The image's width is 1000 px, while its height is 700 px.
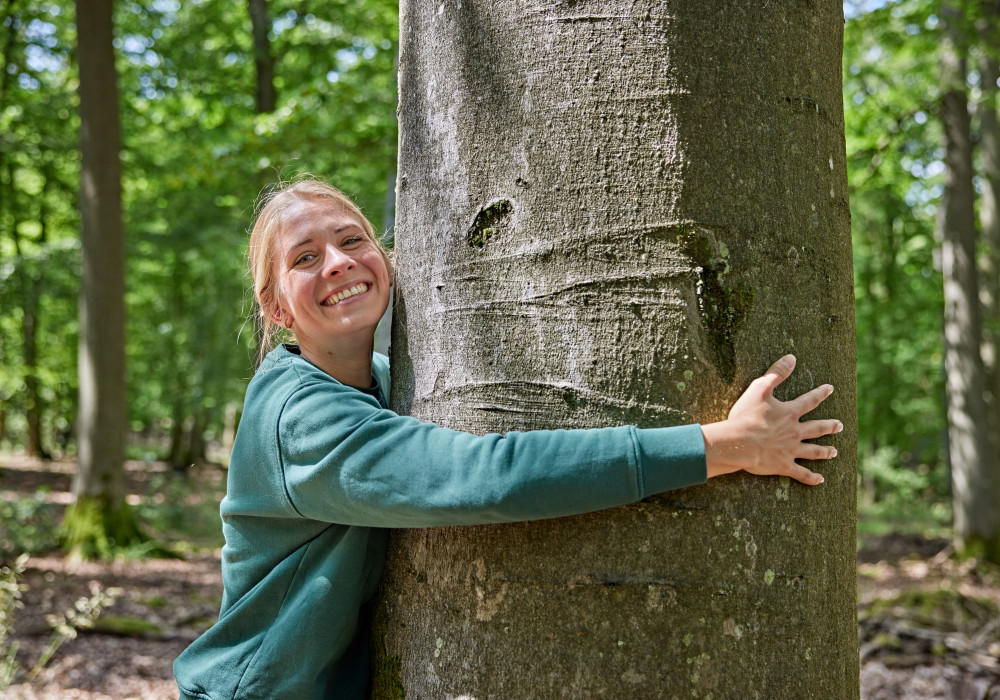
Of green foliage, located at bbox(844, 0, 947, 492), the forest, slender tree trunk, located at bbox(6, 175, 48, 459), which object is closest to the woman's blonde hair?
the forest

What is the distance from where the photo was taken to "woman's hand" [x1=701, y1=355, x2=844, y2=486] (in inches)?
51.2

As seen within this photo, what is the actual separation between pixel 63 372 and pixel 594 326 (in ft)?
71.1

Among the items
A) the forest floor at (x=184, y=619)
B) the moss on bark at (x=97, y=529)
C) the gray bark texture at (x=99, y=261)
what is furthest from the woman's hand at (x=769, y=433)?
the gray bark texture at (x=99, y=261)

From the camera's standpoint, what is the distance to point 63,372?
790 inches

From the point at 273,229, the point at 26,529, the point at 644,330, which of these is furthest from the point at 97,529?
the point at 644,330

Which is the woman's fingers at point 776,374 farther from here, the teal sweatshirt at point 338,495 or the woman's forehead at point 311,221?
the woman's forehead at point 311,221

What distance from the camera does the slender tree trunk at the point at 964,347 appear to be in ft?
36.5

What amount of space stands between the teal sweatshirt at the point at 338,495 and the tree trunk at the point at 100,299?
8.71m

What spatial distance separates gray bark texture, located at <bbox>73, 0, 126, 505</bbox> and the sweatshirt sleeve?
360 inches

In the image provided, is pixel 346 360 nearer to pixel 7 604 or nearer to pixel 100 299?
pixel 7 604

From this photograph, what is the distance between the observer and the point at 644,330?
1.35 metres

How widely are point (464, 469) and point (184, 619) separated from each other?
647 centimetres

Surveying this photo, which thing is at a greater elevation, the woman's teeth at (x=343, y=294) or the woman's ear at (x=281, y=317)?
the woman's teeth at (x=343, y=294)

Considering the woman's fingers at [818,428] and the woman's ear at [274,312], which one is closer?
the woman's fingers at [818,428]
